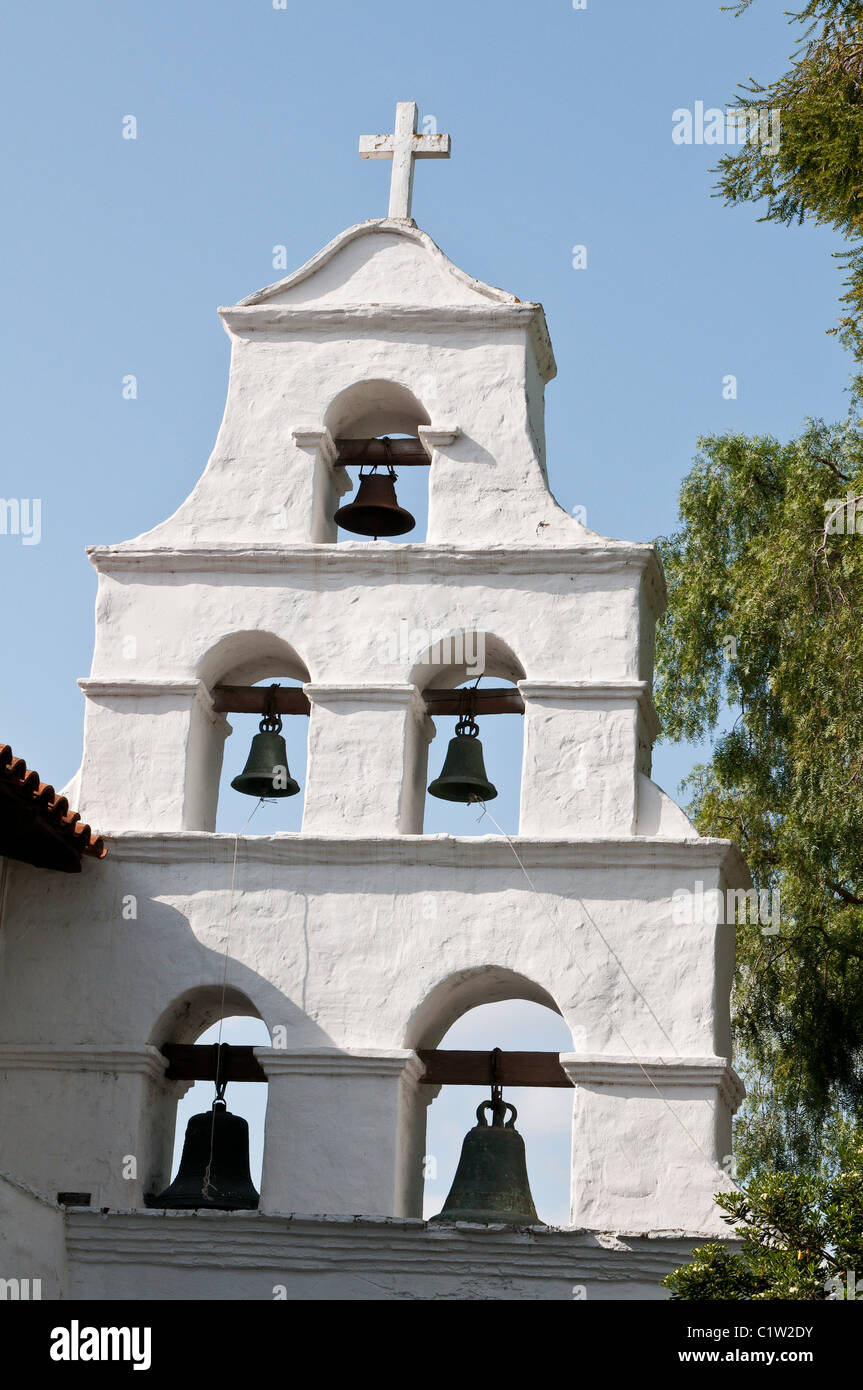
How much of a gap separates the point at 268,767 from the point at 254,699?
0.41 m

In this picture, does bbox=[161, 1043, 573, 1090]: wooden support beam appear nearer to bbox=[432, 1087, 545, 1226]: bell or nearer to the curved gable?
bbox=[432, 1087, 545, 1226]: bell

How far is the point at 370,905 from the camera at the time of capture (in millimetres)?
11031

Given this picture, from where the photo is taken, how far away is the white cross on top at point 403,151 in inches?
500

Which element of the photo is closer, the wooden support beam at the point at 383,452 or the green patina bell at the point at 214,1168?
the green patina bell at the point at 214,1168

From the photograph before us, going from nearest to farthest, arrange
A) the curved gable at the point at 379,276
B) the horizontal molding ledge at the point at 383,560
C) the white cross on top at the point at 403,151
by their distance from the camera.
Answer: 1. the horizontal molding ledge at the point at 383,560
2. the curved gable at the point at 379,276
3. the white cross on top at the point at 403,151

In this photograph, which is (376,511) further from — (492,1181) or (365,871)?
(492,1181)

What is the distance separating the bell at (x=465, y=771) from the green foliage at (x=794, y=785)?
4483 millimetres

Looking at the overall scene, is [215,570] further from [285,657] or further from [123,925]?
[123,925]

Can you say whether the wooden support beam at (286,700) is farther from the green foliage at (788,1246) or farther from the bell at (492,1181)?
the green foliage at (788,1246)

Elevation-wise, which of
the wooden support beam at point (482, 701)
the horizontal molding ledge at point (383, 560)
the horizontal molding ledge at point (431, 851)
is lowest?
the horizontal molding ledge at point (431, 851)

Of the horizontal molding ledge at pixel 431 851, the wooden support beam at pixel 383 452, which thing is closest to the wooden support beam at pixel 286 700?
the horizontal molding ledge at pixel 431 851

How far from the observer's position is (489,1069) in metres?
11.0
